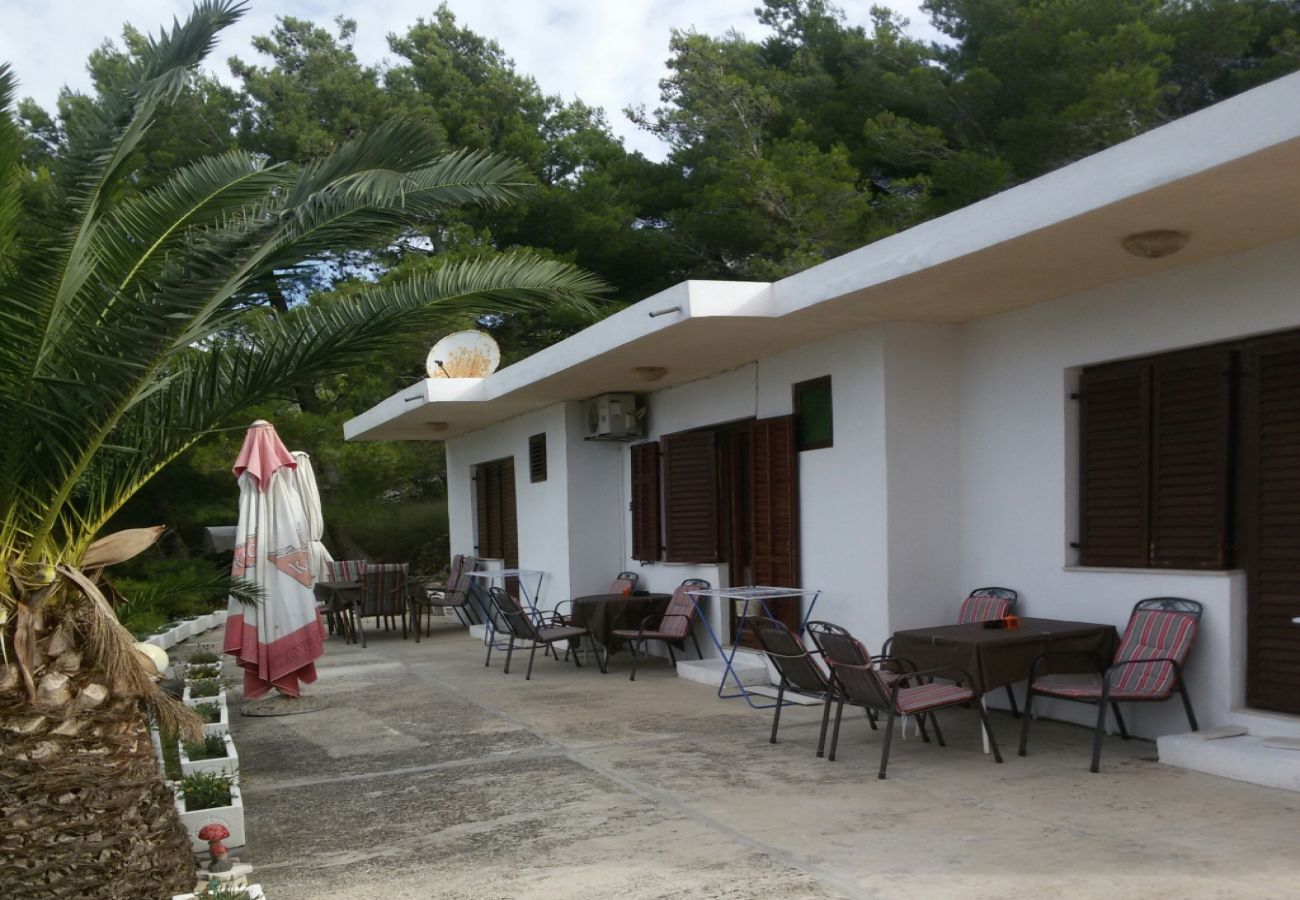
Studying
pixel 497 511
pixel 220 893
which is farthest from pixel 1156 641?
pixel 497 511

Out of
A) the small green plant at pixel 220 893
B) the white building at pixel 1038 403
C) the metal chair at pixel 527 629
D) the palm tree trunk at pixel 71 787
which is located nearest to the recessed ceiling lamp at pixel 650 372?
the white building at pixel 1038 403

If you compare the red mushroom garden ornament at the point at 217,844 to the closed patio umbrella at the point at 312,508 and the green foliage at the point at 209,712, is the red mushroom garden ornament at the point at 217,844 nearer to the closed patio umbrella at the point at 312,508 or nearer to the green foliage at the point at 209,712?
the green foliage at the point at 209,712

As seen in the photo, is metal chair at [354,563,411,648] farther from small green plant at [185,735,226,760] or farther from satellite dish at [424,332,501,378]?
small green plant at [185,735,226,760]

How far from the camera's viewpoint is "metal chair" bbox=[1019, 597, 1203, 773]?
5.54 meters

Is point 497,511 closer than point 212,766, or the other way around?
point 212,766

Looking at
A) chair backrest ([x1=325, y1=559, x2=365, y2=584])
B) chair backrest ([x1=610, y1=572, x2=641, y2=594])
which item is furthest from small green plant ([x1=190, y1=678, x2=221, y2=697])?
chair backrest ([x1=325, y1=559, x2=365, y2=584])

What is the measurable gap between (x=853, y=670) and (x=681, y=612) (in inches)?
→ 154

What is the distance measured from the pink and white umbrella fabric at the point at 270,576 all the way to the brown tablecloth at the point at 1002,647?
4.23m

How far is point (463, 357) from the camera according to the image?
41.1 feet

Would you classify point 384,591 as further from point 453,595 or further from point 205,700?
point 205,700

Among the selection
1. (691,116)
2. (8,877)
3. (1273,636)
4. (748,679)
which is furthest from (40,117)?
(1273,636)

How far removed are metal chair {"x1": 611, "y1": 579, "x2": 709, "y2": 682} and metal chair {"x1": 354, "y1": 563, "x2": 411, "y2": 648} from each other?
3996mm

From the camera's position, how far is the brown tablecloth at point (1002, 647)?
19.0ft

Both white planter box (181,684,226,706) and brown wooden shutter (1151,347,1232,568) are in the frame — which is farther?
white planter box (181,684,226,706)
